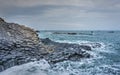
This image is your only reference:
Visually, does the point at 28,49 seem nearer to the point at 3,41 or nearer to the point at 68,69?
the point at 3,41

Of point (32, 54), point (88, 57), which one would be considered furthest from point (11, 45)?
point (88, 57)

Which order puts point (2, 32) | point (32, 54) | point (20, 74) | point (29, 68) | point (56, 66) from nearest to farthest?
point (20, 74), point (29, 68), point (56, 66), point (32, 54), point (2, 32)

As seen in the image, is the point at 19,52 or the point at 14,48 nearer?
the point at 19,52

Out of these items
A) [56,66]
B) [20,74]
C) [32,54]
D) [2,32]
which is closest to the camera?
[20,74]

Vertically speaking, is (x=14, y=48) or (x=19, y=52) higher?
(x=14, y=48)

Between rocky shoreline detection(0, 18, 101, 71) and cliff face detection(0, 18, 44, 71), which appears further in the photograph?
rocky shoreline detection(0, 18, 101, 71)

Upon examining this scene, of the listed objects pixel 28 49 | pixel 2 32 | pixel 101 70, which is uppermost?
pixel 2 32

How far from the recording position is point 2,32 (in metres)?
30.2

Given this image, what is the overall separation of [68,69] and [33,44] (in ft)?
29.7

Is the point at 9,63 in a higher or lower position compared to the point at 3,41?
lower

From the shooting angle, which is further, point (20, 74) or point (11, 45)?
point (11, 45)

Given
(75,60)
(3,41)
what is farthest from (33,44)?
(75,60)

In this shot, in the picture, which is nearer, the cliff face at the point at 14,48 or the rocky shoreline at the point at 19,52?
the cliff face at the point at 14,48

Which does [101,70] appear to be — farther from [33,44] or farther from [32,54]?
[33,44]
